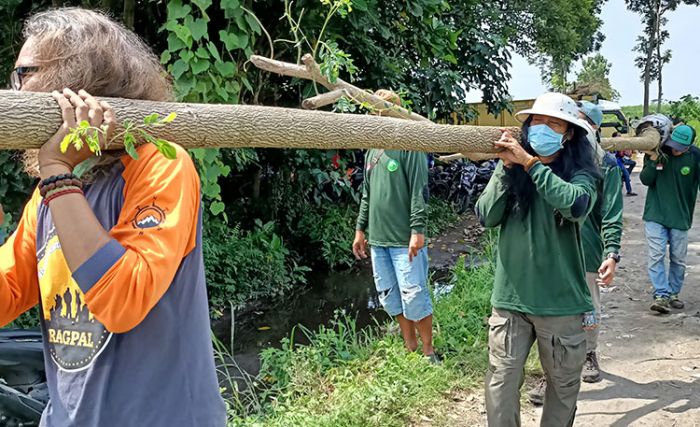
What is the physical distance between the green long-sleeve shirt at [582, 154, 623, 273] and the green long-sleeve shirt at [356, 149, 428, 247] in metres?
1.07

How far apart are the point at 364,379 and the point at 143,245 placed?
10.6 ft

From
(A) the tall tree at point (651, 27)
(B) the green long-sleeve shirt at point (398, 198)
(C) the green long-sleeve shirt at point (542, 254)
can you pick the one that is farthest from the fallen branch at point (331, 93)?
(A) the tall tree at point (651, 27)

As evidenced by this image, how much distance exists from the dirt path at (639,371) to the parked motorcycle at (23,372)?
2.28 metres

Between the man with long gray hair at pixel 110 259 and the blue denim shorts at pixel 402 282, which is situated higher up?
the man with long gray hair at pixel 110 259

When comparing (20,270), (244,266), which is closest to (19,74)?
(20,270)

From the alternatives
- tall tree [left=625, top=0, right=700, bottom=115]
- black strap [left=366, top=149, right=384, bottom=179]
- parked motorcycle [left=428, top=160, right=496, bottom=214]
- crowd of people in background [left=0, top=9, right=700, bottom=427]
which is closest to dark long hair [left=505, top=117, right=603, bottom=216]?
black strap [left=366, top=149, right=384, bottom=179]

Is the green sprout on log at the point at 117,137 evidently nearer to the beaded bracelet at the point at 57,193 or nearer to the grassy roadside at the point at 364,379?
the beaded bracelet at the point at 57,193

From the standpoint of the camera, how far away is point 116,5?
17.3 ft

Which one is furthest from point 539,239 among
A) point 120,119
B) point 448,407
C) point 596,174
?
point 120,119

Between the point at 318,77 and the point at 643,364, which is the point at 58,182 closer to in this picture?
the point at 318,77

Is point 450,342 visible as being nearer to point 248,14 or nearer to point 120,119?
point 248,14

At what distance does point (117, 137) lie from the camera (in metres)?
1.43

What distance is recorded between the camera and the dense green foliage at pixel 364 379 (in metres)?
3.82

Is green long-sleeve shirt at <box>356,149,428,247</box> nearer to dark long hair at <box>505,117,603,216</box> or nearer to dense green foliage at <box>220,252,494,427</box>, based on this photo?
dense green foliage at <box>220,252,494,427</box>
